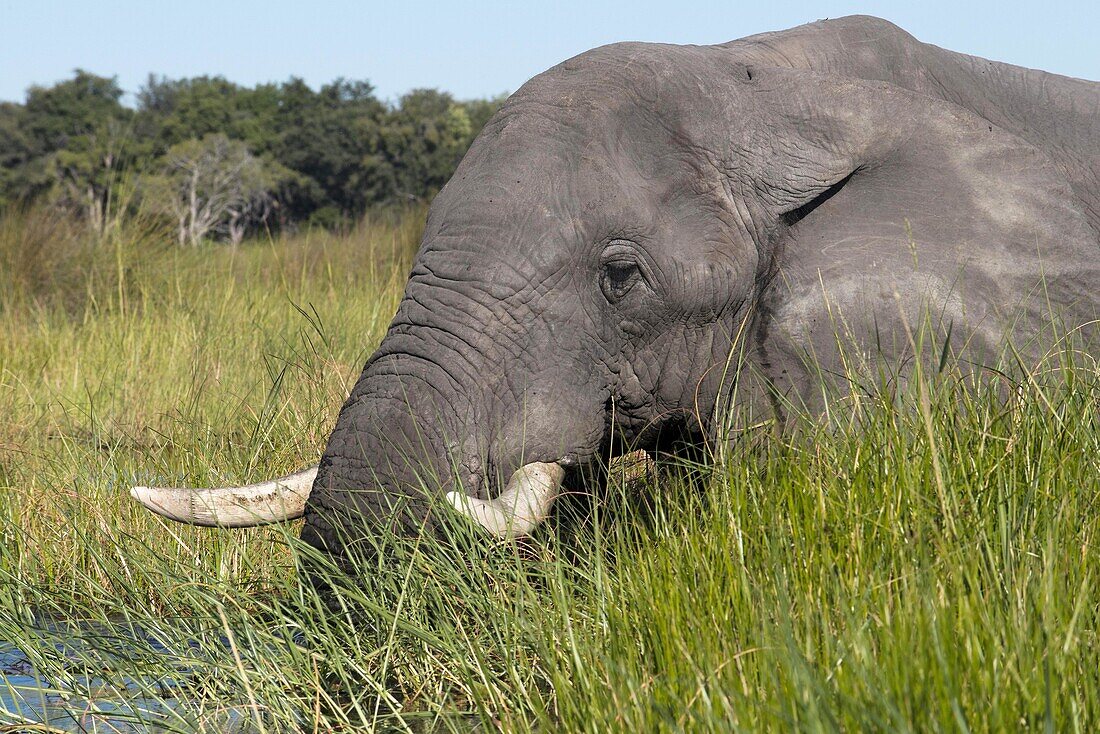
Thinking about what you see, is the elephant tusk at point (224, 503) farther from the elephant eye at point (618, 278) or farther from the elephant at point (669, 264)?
the elephant eye at point (618, 278)

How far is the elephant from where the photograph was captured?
3436 millimetres

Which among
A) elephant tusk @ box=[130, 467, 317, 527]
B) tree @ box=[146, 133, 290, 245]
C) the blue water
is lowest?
tree @ box=[146, 133, 290, 245]

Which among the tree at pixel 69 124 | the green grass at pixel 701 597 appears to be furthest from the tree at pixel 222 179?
the green grass at pixel 701 597

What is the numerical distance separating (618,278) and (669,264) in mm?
145

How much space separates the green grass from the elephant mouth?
96 millimetres

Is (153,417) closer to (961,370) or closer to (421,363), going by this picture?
(421,363)

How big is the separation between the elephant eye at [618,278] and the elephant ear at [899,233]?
418mm

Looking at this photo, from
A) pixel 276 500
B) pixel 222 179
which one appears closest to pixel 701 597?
pixel 276 500

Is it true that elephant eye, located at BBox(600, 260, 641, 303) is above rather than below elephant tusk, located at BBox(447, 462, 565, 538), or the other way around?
above

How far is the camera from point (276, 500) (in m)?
3.51

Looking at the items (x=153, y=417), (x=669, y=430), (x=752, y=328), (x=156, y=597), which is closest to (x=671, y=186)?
(x=752, y=328)

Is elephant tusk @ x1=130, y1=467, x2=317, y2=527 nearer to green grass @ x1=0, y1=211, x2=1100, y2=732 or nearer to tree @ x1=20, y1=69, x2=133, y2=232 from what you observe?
green grass @ x1=0, y1=211, x2=1100, y2=732

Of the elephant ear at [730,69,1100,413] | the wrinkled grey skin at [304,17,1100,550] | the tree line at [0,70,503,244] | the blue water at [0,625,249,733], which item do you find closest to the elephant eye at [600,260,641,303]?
the wrinkled grey skin at [304,17,1100,550]

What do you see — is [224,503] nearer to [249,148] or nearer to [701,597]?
[701,597]
